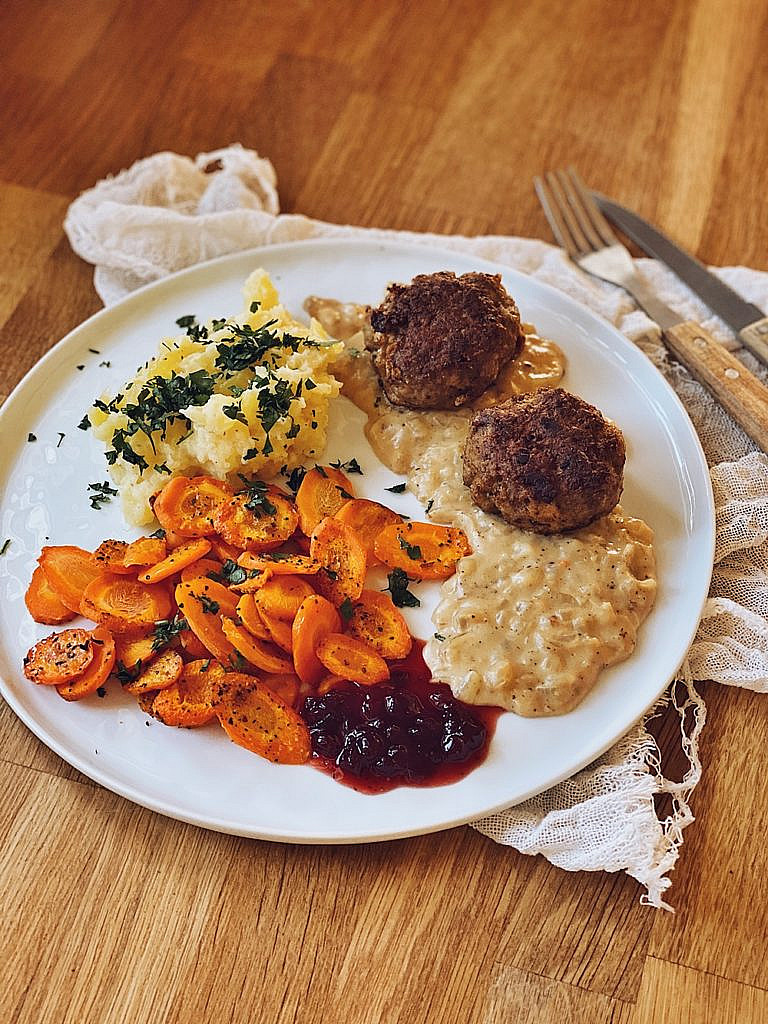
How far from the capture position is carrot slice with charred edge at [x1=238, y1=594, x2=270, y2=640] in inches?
139

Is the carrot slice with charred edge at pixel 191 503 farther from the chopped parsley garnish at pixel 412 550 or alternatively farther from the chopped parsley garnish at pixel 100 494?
the chopped parsley garnish at pixel 412 550

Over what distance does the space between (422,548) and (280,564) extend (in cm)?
51

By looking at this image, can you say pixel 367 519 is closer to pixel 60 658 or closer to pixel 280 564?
pixel 280 564

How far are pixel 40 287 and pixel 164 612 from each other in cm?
212

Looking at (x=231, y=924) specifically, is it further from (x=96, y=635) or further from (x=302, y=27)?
(x=302, y=27)

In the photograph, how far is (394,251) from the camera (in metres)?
4.84

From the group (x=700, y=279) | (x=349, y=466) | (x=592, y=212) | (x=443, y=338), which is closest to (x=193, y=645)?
(x=349, y=466)

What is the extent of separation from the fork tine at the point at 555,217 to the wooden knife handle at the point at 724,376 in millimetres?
776

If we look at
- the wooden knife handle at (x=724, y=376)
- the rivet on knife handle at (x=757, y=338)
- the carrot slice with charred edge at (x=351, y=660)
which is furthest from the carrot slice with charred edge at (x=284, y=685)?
the rivet on knife handle at (x=757, y=338)

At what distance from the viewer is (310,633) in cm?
349

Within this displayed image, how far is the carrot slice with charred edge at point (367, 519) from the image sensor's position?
12.6 feet

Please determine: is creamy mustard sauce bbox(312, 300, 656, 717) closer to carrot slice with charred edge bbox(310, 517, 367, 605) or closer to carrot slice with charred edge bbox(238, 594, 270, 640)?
carrot slice with charred edge bbox(310, 517, 367, 605)

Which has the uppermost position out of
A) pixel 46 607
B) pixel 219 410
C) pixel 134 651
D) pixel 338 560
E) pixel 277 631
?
pixel 219 410

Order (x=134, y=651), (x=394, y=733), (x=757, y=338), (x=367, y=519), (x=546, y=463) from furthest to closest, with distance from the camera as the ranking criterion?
(x=757, y=338), (x=367, y=519), (x=546, y=463), (x=134, y=651), (x=394, y=733)
